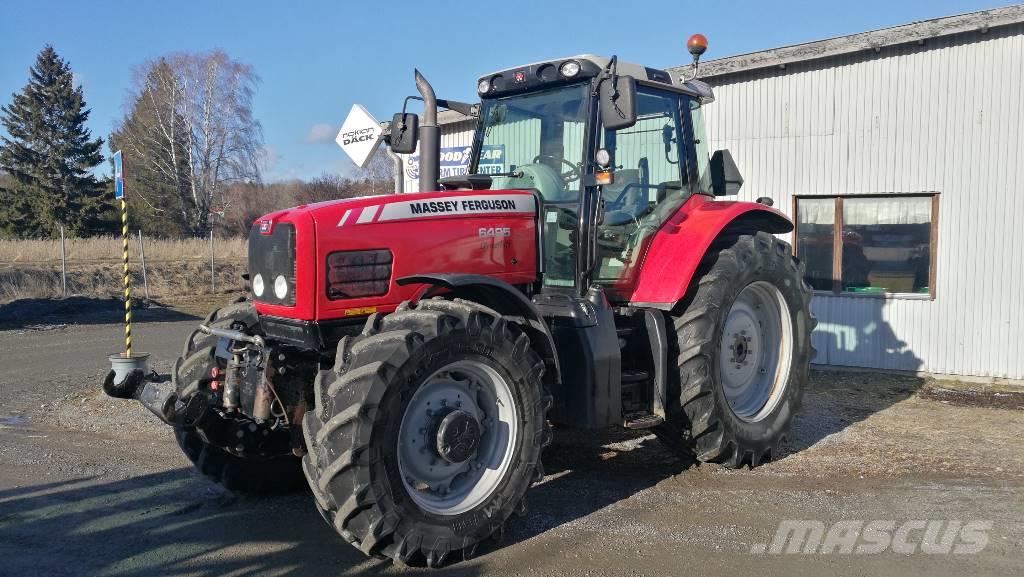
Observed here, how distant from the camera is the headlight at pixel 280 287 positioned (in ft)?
13.9

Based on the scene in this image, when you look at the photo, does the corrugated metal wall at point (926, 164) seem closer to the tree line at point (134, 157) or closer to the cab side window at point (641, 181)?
the cab side window at point (641, 181)

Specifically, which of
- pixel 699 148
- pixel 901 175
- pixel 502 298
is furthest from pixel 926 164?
pixel 502 298

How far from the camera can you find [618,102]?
188 inches

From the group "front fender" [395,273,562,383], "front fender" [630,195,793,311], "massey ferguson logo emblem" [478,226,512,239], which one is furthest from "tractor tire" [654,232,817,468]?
"massey ferguson logo emblem" [478,226,512,239]

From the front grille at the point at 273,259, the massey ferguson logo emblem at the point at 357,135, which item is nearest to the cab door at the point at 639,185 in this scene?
the front grille at the point at 273,259

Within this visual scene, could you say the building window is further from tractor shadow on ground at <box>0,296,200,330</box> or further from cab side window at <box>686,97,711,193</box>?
tractor shadow on ground at <box>0,296,200,330</box>

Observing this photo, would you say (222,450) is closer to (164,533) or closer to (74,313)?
(164,533)

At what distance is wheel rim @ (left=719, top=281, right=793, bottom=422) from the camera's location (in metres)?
5.90

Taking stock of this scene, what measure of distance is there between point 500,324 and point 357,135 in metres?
6.45

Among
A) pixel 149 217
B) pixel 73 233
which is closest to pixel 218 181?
pixel 149 217

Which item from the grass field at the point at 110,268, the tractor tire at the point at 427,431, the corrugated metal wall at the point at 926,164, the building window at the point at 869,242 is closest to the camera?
the tractor tire at the point at 427,431

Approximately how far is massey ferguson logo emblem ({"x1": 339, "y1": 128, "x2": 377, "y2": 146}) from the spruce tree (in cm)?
3057

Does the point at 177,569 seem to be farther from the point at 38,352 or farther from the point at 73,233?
the point at 73,233

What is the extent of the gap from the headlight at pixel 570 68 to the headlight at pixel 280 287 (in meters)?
2.22
